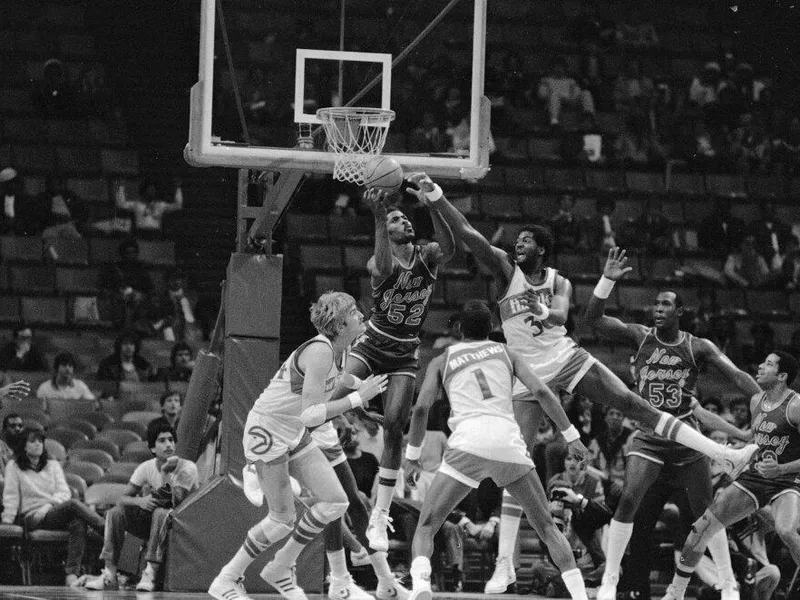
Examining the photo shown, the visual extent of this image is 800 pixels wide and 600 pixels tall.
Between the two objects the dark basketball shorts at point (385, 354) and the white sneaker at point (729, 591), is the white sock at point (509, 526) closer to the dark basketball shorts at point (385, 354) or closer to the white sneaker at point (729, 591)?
the dark basketball shorts at point (385, 354)

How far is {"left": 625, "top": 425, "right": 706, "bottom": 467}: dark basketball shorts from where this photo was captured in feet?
36.9

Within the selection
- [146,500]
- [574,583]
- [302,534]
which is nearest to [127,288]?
[146,500]

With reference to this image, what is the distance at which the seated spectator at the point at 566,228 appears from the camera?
19.1 m

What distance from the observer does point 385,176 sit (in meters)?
10.3

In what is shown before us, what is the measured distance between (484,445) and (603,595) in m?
2.28

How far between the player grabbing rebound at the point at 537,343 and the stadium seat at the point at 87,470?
16.1 ft

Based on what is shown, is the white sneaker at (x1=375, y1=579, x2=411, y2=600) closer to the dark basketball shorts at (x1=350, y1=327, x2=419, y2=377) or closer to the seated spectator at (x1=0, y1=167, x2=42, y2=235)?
the dark basketball shorts at (x1=350, y1=327, x2=419, y2=377)

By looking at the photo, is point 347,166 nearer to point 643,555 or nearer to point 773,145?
point 643,555

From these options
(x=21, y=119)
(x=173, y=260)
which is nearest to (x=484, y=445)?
(x=173, y=260)

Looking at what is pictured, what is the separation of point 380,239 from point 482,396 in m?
1.77

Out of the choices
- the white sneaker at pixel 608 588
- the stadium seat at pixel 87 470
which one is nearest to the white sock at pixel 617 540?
the white sneaker at pixel 608 588

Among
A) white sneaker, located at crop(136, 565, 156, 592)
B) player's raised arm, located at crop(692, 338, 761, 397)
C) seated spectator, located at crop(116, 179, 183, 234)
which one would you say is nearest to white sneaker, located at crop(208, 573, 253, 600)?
white sneaker, located at crop(136, 565, 156, 592)

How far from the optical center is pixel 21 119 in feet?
63.7

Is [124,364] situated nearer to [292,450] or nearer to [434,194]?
[292,450]
